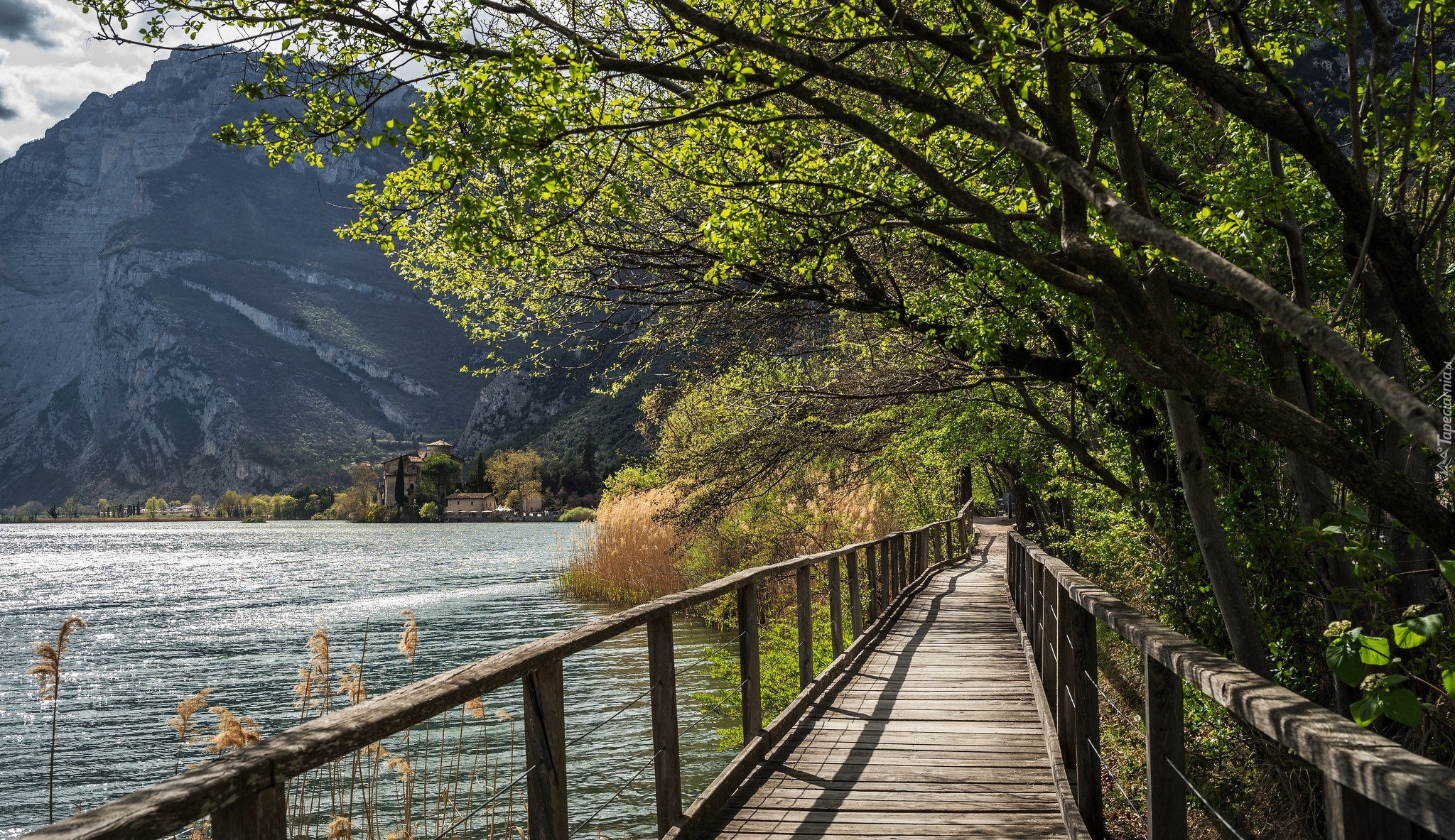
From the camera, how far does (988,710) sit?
8.00 meters

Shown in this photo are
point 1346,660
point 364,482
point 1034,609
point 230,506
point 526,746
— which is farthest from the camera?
point 230,506

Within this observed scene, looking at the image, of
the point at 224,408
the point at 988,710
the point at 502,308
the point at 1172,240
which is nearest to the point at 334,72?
the point at 502,308

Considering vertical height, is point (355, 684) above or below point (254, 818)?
below

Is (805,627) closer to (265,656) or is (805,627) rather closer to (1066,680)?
(1066,680)

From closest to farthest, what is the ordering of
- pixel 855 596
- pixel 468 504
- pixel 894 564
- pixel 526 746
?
pixel 526 746
pixel 855 596
pixel 894 564
pixel 468 504

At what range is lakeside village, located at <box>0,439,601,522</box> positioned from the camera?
11612 centimetres

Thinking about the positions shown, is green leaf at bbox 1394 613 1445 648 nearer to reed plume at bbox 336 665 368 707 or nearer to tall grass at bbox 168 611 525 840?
tall grass at bbox 168 611 525 840

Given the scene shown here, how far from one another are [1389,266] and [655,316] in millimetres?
7565

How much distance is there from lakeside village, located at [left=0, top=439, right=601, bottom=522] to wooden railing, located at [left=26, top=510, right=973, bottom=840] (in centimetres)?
9466

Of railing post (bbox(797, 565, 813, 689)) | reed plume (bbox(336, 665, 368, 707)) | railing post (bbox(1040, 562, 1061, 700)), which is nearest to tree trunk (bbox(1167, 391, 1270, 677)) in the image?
railing post (bbox(1040, 562, 1061, 700))

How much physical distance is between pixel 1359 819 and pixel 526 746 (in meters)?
2.87

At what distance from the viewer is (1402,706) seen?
221 cm

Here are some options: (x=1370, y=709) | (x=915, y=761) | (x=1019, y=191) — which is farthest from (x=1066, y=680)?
(x=1019, y=191)

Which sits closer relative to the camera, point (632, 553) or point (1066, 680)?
point (1066, 680)
